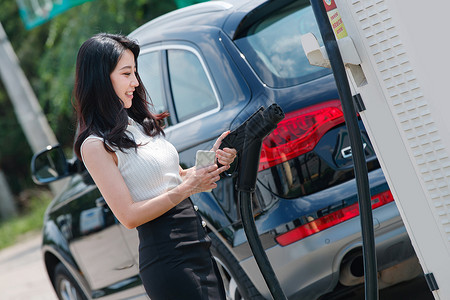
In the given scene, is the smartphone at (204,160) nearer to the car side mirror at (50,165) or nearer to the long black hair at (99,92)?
the long black hair at (99,92)

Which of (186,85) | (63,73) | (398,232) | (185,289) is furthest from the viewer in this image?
(63,73)

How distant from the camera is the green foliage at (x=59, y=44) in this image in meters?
9.44

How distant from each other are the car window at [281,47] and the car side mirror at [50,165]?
64.4 inches

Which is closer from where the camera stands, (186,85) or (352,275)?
(352,275)

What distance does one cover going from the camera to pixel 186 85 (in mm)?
3965

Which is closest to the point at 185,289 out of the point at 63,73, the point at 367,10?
the point at 367,10

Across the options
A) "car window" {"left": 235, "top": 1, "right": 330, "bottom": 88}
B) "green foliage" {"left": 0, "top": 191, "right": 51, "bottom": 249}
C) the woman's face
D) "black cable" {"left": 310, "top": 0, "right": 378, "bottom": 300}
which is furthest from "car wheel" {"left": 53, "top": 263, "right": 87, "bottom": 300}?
"green foliage" {"left": 0, "top": 191, "right": 51, "bottom": 249}

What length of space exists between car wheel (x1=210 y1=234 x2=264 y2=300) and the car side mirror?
153 centimetres

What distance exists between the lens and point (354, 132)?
7.79 feet

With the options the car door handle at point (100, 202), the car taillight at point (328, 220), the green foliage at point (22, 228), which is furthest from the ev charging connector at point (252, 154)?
the green foliage at point (22, 228)

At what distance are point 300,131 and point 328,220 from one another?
45 cm

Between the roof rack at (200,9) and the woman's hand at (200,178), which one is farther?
the roof rack at (200,9)

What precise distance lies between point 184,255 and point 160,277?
0.39 ft

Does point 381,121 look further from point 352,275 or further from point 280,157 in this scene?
point 352,275
